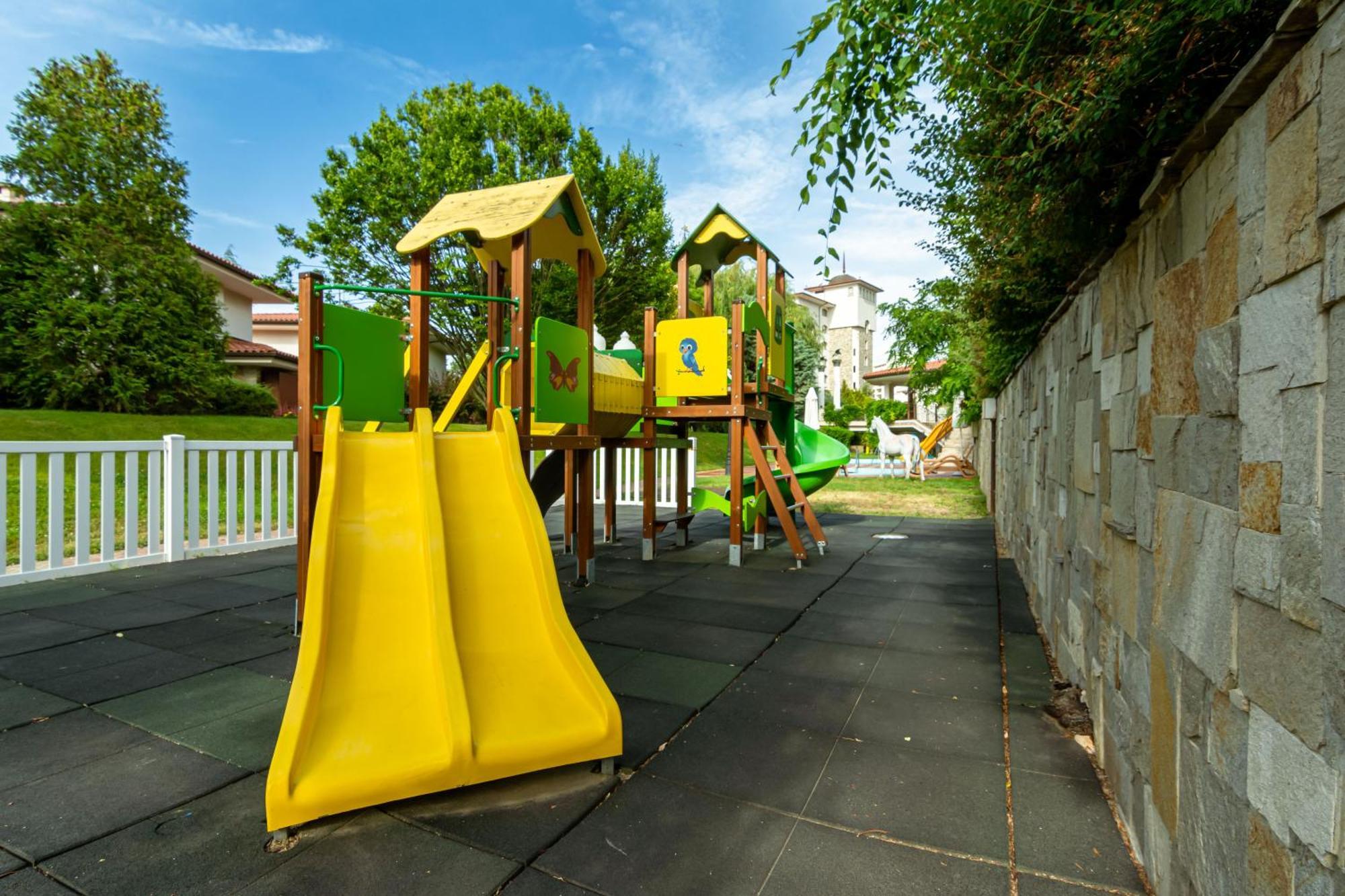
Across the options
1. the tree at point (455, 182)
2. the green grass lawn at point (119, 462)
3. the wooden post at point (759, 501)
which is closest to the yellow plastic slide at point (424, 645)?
the green grass lawn at point (119, 462)

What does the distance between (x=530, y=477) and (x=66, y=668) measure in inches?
141

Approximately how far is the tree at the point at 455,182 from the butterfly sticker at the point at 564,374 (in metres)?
10.1

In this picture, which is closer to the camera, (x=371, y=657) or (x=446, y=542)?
(x=371, y=657)

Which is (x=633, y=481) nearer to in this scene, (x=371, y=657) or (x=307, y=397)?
(x=307, y=397)

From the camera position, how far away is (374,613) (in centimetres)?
224

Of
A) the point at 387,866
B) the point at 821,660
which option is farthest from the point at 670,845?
the point at 821,660

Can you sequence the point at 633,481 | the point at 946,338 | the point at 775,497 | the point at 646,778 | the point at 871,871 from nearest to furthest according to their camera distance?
the point at 871,871 → the point at 646,778 → the point at 775,497 → the point at 946,338 → the point at 633,481

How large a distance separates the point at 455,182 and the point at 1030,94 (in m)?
14.9

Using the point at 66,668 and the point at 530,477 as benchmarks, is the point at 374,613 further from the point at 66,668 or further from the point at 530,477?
the point at 530,477

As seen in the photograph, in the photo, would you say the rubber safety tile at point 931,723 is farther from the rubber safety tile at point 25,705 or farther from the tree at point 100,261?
the tree at point 100,261

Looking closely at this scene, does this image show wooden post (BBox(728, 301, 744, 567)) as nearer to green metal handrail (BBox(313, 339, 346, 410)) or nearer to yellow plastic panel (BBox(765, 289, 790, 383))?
yellow plastic panel (BBox(765, 289, 790, 383))

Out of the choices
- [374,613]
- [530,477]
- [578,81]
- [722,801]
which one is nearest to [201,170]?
[578,81]

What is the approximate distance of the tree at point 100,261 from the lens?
447 inches

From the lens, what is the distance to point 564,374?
446 centimetres
